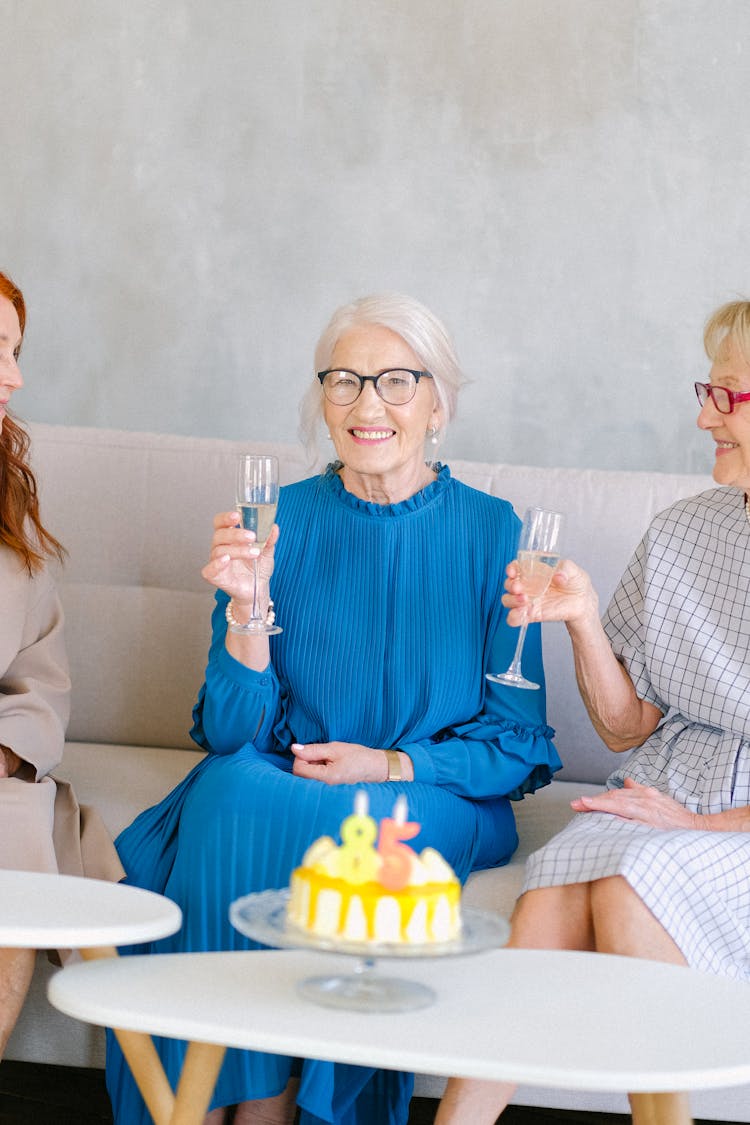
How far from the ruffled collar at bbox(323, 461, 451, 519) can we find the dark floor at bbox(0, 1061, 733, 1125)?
1.16 metres

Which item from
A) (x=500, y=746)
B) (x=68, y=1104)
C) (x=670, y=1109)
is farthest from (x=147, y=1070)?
(x=68, y=1104)

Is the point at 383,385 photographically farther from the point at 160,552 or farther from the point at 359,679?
the point at 160,552

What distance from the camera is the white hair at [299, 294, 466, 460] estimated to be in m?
2.47

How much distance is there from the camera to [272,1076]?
2020 mm

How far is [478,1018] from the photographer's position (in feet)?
4.56

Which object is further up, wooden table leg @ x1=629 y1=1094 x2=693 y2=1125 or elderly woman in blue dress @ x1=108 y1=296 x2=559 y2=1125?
elderly woman in blue dress @ x1=108 y1=296 x2=559 y2=1125

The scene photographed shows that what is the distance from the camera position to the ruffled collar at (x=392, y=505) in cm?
254

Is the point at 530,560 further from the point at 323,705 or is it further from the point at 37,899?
the point at 37,899

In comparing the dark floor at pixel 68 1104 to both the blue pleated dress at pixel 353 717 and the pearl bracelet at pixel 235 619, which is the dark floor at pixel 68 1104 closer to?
the blue pleated dress at pixel 353 717

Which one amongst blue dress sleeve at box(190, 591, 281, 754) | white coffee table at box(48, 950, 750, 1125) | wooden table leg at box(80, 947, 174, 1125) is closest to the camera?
white coffee table at box(48, 950, 750, 1125)

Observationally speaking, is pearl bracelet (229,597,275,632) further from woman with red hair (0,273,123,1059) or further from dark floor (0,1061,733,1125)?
dark floor (0,1061,733,1125)

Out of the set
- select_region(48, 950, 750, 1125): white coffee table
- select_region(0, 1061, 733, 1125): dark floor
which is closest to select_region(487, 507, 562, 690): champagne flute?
select_region(48, 950, 750, 1125): white coffee table

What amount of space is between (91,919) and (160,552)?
1.50 m

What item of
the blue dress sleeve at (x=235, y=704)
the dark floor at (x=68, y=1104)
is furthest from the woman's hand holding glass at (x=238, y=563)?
the dark floor at (x=68, y=1104)
